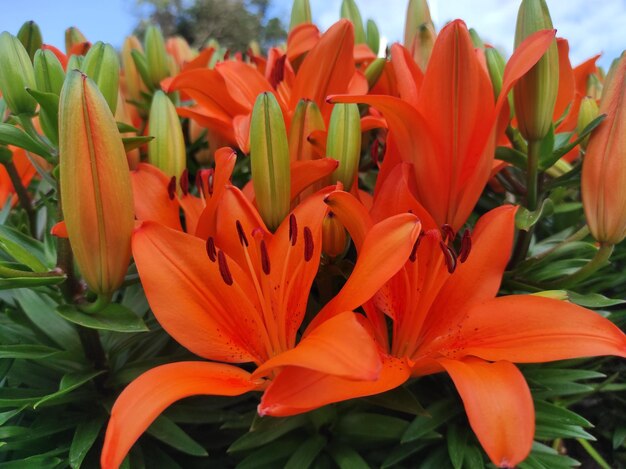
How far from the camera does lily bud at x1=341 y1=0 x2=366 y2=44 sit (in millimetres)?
917

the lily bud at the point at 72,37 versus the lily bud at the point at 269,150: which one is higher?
the lily bud at the point at 72,37

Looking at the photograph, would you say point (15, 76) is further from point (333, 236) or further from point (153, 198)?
point (333, 236)

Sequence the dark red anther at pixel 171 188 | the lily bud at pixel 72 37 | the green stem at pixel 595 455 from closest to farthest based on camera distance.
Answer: the dark red anther at pixel 171 188
the green stem at pixel 595 455
the lily bud at pixel 72 37

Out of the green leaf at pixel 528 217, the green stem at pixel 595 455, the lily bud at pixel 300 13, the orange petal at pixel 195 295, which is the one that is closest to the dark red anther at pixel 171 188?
A: the orange petal at pixel 195 295

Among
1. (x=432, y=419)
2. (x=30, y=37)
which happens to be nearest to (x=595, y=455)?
(x=432, y=419)

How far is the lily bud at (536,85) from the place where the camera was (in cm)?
57

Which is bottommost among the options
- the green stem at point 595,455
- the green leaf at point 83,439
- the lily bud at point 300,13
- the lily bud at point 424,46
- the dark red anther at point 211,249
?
the green stem at point 595,455

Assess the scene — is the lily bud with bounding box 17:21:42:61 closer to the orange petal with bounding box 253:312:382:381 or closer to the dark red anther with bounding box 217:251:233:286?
the dark red anther with bounding box 217:251:233:286

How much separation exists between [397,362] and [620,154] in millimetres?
279

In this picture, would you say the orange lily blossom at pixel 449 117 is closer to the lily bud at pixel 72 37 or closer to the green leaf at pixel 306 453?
the green leaf at pixel 306 453

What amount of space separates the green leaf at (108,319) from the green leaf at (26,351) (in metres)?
0.06

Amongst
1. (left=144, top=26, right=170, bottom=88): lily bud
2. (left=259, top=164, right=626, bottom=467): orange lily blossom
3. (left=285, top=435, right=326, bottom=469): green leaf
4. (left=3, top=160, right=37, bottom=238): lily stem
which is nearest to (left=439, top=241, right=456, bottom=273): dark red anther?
(left=259, top=164, right=626, bottom=467): orange lily blossom

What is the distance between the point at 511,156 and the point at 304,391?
1.20 ft

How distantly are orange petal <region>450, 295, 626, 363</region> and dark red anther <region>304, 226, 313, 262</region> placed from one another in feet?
0.46
